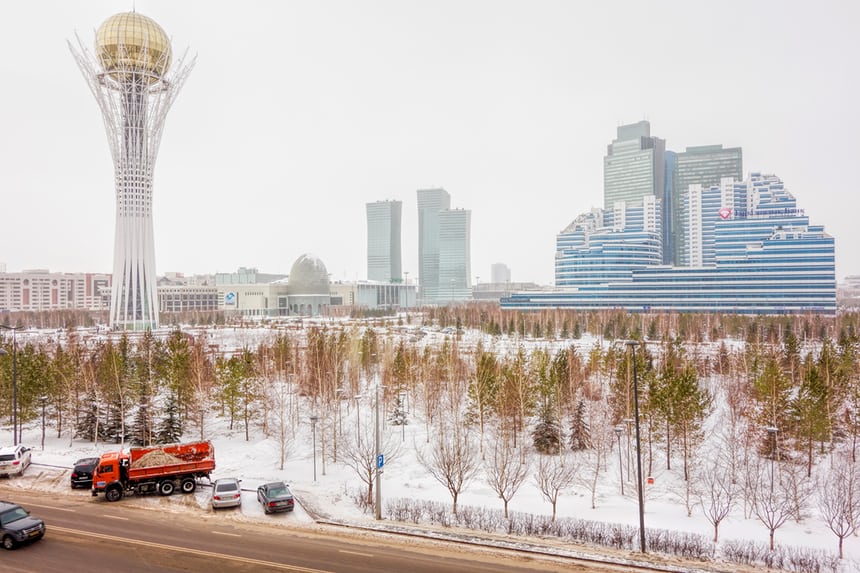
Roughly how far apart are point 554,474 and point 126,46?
97004mm

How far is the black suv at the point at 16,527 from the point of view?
55.0 feet

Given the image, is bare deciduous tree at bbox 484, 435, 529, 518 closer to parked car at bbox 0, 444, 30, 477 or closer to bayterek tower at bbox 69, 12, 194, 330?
parked car at bbox 0, 444, 30, 477

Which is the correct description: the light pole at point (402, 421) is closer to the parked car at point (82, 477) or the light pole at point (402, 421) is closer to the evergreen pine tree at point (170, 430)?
the evergreen pine tree at point (170, 430)

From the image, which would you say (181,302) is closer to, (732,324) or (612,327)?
(612,327)

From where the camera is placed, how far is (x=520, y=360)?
38094 mm

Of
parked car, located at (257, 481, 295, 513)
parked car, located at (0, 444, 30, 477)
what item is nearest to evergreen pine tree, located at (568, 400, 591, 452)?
parked car, located at (257, 481, 295, 513)

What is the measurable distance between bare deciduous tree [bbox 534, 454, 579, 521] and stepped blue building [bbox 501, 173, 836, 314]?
11644cm

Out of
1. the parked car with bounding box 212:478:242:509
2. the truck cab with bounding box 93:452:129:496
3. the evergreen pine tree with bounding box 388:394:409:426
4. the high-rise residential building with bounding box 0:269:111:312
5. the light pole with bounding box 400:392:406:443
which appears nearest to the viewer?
the parked car with bounding box 212:478:242:509

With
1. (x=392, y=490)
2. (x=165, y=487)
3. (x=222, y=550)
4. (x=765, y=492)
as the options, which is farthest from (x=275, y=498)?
(x=765, y=492)

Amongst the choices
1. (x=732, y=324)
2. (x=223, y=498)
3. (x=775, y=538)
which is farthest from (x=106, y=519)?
(x=732, y=324)

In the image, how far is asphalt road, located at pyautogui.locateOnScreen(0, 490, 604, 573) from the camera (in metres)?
15.8

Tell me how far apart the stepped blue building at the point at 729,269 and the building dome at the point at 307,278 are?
54.1 metres

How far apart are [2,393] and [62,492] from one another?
1765cm

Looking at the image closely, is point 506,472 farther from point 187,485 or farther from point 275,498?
point 187,485
